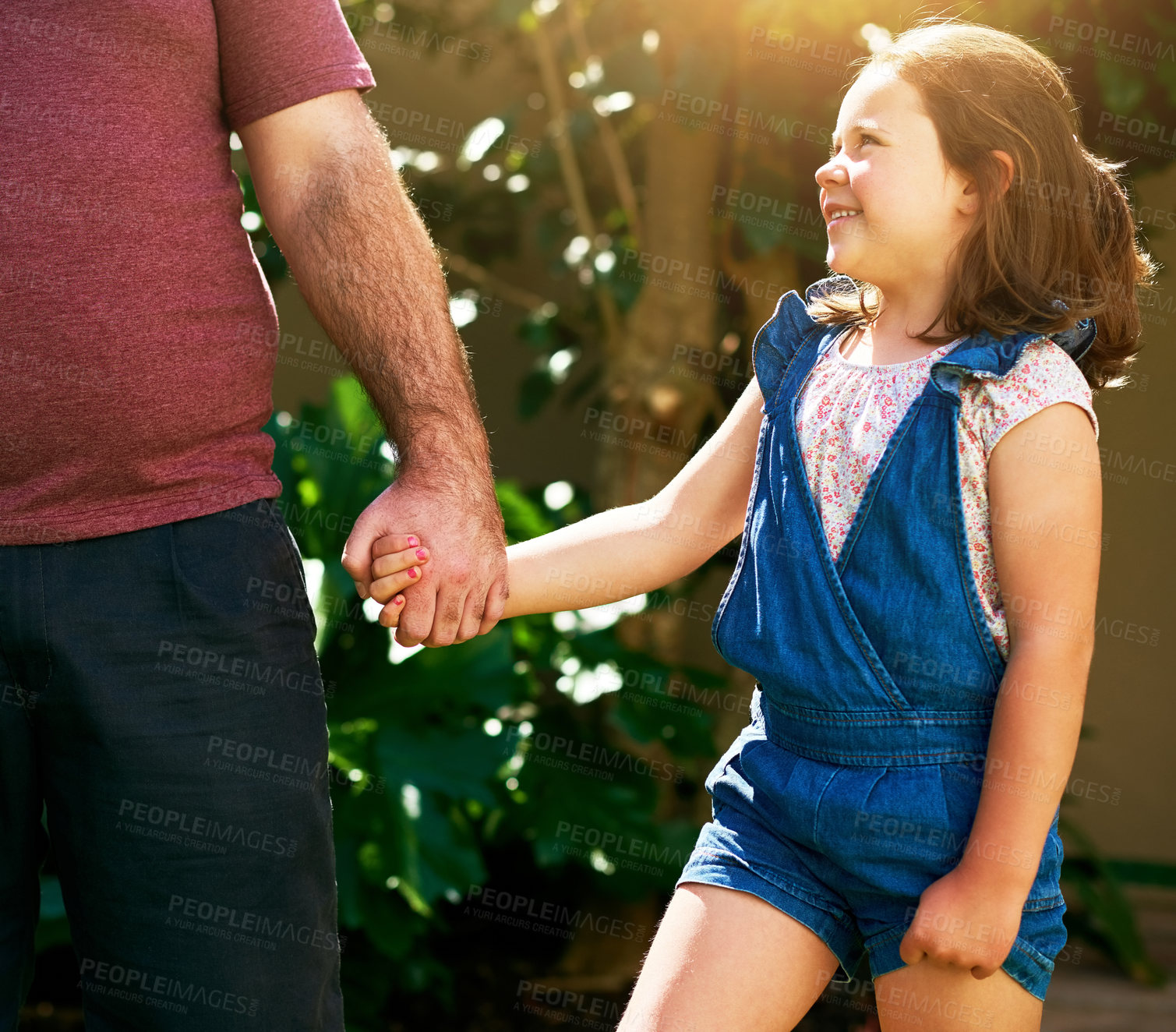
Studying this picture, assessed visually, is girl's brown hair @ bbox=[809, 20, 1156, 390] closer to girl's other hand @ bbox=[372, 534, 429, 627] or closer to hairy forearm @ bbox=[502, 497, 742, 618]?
hairy forearm @ bbox=[502, 497, 742, 618]

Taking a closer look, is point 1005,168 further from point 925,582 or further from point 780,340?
point 925,582

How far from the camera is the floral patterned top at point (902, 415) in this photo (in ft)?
4.43

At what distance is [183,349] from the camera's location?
4.70ft

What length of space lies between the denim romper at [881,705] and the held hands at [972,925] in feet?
0.14

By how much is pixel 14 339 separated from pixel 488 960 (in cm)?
289

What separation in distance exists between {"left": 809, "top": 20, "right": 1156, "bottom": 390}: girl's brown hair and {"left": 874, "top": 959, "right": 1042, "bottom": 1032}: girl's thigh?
0.69m

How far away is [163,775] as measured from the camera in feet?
4.68

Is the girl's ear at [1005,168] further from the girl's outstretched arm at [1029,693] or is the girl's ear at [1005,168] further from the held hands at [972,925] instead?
the held hands at [972,925]

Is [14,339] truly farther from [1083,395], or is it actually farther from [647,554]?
[1083,395]

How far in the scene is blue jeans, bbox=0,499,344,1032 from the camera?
1.40m

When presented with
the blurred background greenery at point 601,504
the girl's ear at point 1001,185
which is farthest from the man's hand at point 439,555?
the blurred background greenery at point 601,504

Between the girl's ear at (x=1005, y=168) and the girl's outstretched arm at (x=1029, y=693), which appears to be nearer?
the girl's outstretched arm at (x=1029, y=693)

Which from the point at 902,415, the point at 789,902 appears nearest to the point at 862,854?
the point at 789,902

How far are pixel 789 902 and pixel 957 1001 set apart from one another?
0.20m
